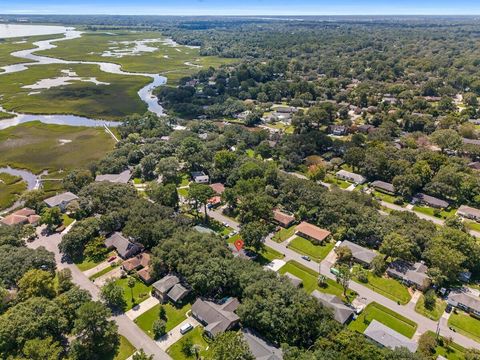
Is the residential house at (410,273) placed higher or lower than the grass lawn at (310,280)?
higher

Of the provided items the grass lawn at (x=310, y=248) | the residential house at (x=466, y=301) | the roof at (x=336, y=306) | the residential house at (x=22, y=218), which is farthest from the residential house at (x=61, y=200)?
the residential house at (x=466, y=301)

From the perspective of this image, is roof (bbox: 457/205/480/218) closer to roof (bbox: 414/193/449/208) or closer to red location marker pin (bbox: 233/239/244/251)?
roof (bbox: 414/193/449/208)

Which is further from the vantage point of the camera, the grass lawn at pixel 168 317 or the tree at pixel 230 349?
the grass lawn at pixel 168 317

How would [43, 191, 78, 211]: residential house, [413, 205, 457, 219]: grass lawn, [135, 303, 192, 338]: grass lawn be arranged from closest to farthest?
[135, 303, 192, 338]: grass lawn → [413, 205, 457, 219]: grass lawn → [43, 191, 78, 211]: residential house

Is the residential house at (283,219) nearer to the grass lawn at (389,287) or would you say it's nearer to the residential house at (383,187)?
the grass lawn at (389,287)

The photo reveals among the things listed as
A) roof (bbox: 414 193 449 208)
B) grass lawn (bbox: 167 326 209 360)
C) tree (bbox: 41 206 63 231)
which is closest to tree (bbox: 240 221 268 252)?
grass lawn (bbox: 167 326 209 360)

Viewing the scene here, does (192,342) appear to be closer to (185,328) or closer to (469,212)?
(185,328)
